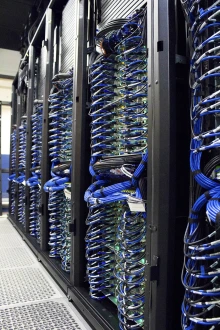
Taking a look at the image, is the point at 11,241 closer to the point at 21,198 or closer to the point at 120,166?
the point at 21,198

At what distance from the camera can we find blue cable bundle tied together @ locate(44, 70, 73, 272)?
266 centimetres

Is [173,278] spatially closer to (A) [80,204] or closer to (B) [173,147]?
(B) [173,147]

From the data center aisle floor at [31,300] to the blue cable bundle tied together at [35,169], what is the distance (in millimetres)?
705

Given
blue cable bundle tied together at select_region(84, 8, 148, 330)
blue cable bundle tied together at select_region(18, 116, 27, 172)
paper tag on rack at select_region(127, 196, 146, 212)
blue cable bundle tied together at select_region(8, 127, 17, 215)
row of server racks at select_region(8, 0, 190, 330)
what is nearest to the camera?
row of server racks at select_region(8, 0, 190, 330)

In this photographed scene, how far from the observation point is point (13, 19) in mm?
6137

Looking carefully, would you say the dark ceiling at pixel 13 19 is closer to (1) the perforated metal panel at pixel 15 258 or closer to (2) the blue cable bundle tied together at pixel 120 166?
(2) the blue cable bundle tied together at pixel 120 166

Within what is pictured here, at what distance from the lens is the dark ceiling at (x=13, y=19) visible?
5.53 m

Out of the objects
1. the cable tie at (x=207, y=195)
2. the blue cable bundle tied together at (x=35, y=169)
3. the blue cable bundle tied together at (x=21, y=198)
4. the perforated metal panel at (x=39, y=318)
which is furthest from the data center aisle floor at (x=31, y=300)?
the blue cable bundle tied together at (x=21, y=198)

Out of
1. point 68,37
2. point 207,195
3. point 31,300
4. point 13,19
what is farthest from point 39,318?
point 13,19

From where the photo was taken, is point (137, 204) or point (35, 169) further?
point (35, 169)

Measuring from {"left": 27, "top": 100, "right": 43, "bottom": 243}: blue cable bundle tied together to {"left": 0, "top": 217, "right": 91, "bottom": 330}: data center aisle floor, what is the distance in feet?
2.31

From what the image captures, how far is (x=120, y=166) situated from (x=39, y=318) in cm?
113

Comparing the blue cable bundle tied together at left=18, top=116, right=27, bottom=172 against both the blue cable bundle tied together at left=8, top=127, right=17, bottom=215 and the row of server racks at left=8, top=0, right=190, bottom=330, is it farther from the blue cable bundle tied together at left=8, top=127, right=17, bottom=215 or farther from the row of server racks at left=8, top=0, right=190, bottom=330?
the row of server racks at left=8, top=0, right=190, bottom=330

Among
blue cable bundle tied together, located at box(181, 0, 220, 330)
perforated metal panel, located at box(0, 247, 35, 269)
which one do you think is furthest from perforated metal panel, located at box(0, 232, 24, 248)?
blue cable bundle tied together, located at box(181, 0, 220, 330)
